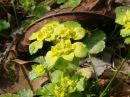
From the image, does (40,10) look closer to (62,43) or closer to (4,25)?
(4,25)

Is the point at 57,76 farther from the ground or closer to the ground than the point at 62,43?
closer to the ground

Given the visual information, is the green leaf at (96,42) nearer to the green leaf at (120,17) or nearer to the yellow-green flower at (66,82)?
the green leaf at (120,17)

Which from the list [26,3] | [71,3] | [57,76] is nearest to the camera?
[57,76]

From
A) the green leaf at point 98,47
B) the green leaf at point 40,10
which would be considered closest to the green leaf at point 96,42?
the green leaf at point 98,47

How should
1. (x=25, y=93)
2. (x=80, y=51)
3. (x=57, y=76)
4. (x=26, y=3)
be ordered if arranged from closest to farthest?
(x=80, y=51) < (x=57, y=76) < (x=25, y=93) < (x=26, y=3)

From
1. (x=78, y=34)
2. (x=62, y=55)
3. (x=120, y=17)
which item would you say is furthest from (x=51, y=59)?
(x=120, y=17)

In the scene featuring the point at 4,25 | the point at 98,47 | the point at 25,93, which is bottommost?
the point at 25,93

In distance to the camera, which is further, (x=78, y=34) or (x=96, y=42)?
(x=96, y=42)
